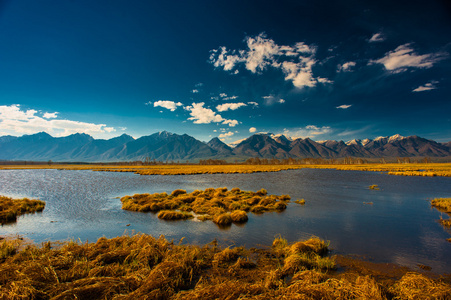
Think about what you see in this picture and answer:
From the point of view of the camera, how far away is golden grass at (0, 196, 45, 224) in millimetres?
20188

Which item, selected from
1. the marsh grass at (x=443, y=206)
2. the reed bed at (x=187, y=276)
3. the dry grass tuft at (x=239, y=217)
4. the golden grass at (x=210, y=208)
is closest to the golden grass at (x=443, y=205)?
the marsh grass at (x=443, y=206)

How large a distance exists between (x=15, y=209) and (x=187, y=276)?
2402 centimetres

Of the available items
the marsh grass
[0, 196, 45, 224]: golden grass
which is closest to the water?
the marsh grass

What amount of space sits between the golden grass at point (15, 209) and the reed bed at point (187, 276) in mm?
11315

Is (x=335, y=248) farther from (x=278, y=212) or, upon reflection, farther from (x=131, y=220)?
(x=131, y=220)

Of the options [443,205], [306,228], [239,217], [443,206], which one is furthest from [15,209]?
[443,205]

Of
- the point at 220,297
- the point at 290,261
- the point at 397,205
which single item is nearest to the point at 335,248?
the point at 290,261

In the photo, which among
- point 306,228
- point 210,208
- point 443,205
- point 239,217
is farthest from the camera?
point 443,205

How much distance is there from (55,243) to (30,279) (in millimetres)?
7636

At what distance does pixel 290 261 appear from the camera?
404 inches

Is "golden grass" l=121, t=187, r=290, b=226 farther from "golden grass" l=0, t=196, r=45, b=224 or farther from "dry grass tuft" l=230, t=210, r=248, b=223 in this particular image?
"golden grass" l=0, t=196, r=45, b=224

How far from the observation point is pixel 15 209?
870 inches

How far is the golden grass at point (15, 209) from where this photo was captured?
2019 cm

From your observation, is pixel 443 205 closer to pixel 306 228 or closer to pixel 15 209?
pixel 306 228
